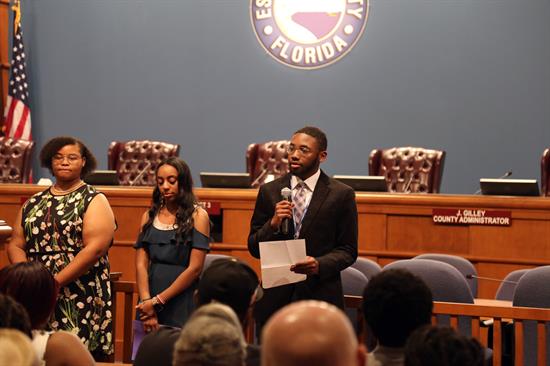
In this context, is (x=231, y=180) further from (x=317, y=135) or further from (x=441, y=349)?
(x=441, y=349)

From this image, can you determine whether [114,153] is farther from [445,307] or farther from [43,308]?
[43,308]

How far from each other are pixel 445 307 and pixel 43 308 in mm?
1879

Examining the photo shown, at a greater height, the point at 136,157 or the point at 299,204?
the point at 136,157

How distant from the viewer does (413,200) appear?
694 centimetres

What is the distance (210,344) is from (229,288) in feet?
2.31

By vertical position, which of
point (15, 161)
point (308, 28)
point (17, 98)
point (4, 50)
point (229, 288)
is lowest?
point (229, 288)

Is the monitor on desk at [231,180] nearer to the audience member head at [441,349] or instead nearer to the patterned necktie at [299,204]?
the patterned necktie at [299,204]

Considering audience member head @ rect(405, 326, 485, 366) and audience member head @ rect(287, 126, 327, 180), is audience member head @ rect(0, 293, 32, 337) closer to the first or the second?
audience member head @ rect(405, 326, 485, 366)

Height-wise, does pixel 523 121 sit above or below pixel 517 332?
Result: above

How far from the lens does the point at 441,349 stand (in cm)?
209

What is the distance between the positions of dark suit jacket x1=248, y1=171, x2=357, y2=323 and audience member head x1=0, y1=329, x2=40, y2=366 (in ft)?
7.66

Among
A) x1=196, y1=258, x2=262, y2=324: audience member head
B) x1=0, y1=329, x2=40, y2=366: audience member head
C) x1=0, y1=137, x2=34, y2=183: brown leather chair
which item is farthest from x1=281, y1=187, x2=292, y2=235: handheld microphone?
x1=0, y1=137, x2=34, y2=183: brown leather chair

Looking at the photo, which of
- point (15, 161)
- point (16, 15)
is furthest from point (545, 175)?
point (16, 15)

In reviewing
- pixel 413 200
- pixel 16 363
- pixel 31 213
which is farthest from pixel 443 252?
pixel 16 363
